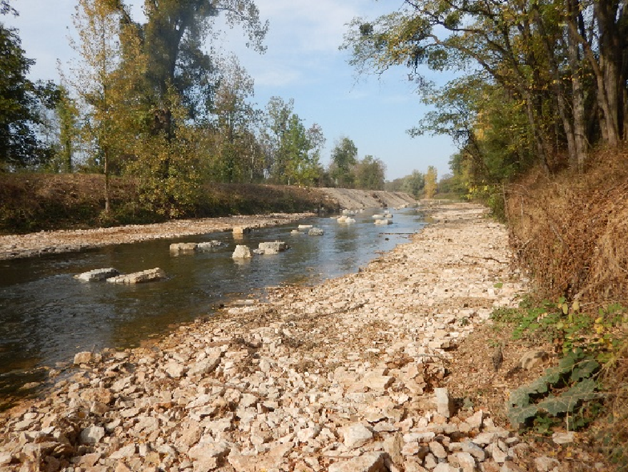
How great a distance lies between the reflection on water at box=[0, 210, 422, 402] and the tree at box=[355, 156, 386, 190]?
70.6 metres

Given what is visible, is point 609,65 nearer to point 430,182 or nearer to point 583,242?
point 583,242

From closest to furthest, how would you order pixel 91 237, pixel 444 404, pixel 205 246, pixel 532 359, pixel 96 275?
pixel 444 404 → pixel 532 359 → pixel 96 275 → pixel 205 246 → pixel 91 237

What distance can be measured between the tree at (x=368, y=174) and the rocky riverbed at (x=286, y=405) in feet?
Result: 261

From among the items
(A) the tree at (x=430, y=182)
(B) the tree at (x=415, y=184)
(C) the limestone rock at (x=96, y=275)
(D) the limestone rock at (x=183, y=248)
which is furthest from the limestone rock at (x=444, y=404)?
(B) the tree at (x=415, y=184)

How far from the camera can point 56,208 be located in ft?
67.9

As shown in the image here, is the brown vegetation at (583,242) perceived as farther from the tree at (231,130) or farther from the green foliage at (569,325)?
the tree at (231,130)

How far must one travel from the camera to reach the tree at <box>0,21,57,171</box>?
17.3 meters

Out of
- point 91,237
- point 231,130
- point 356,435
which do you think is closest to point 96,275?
point 91,237

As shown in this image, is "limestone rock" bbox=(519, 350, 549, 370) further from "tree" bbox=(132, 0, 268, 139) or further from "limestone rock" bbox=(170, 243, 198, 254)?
"tree" bbox=(132, 0, 268, 139)

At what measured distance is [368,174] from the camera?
87312 mm

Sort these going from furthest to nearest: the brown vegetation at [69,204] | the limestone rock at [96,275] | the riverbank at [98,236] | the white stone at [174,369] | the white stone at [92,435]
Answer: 1. the brown vegetation at [69,204]
2. the riverbank at [98,236]
3. the limestone rock at [96,275]
4. the white stone at [174,369]
5. the white stone at [92,435]

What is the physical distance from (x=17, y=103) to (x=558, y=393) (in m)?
23.2

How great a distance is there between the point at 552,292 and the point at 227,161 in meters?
37.9

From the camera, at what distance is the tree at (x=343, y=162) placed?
76.5 meters
